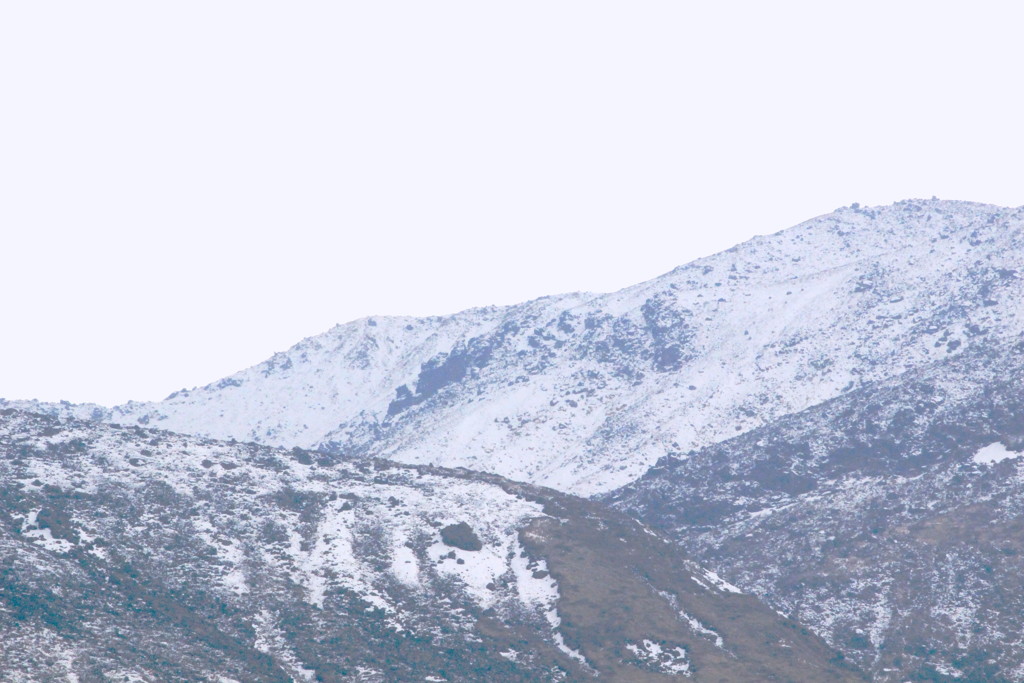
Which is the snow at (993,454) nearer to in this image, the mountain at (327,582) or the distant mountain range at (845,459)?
the distant mountain range at (845,459)

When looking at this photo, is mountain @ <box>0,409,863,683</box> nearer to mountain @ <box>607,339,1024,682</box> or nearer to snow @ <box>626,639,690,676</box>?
snow @ <box>626,639,690,676</box>

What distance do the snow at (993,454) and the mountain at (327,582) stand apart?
34.8 meters

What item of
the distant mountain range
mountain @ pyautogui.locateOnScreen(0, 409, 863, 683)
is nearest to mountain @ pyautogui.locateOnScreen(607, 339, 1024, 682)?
the distant mountain range

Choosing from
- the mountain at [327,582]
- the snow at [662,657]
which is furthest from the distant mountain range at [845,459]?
the snow at [662,657]

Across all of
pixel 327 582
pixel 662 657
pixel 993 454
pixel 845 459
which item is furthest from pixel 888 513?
pixel 327 582

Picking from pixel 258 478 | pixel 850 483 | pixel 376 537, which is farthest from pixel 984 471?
pixel 258 478

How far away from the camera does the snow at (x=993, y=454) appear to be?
137 m

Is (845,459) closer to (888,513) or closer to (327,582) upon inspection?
(888,513)

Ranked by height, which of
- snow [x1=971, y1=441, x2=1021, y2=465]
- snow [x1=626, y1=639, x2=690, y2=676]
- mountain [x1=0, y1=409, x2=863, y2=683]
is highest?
mountain [x1=0, y1=409, x2=863, y2=683]

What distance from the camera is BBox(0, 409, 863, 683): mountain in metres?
93.7

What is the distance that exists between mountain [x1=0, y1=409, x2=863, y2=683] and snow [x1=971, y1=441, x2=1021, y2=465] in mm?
34805

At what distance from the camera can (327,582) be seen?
10881 cm

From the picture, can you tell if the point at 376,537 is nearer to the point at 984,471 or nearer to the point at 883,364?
the point at 984,471

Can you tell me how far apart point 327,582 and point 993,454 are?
71.8 metres
